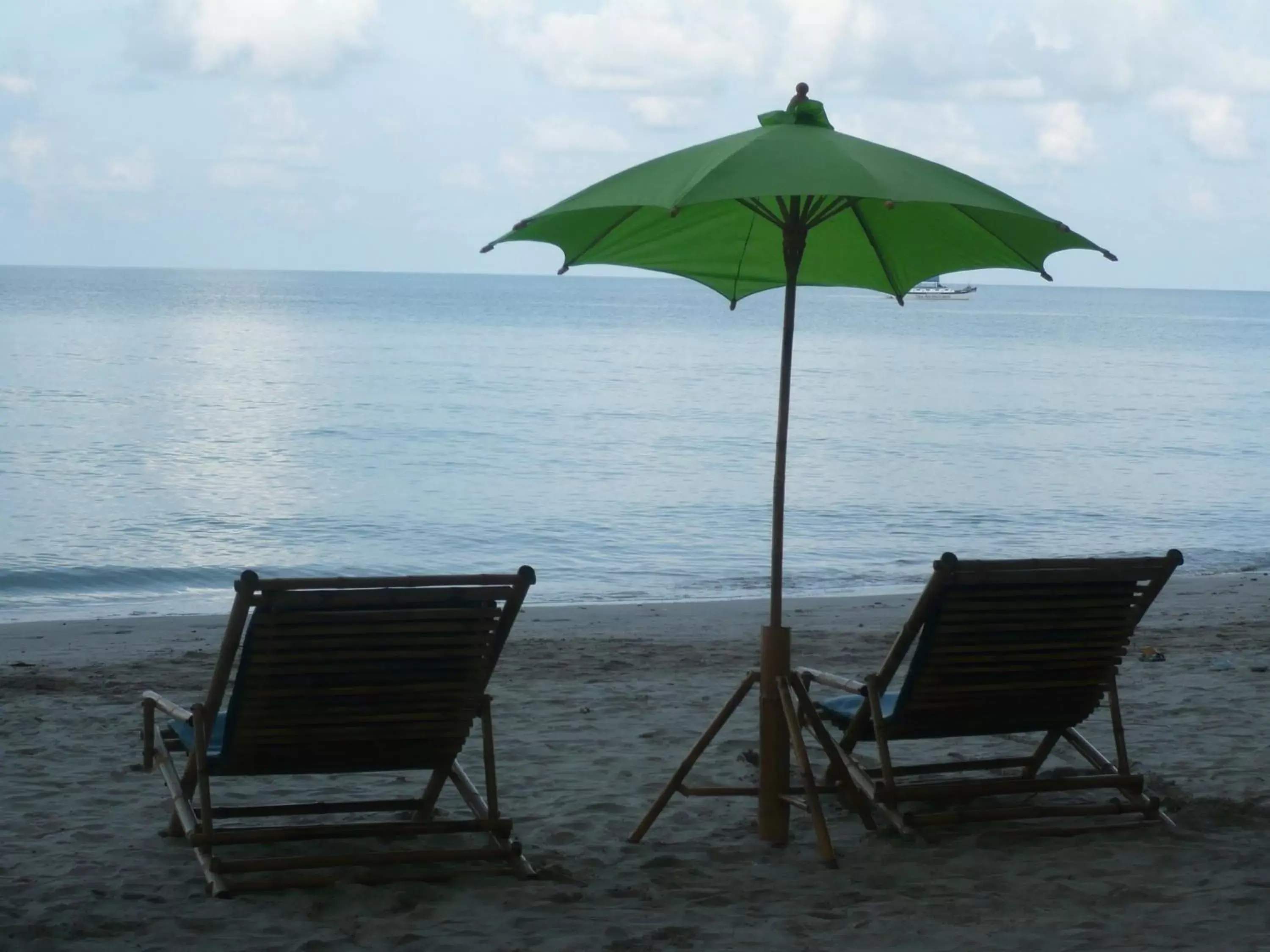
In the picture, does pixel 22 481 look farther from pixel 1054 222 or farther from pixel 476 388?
pixel 476 388

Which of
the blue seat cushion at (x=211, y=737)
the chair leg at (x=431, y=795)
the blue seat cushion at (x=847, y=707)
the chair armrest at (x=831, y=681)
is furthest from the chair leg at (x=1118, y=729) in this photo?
the blue seat cushion at (x=211, y=737)

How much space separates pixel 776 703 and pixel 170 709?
1819mm

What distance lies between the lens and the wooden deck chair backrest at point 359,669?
3.91m

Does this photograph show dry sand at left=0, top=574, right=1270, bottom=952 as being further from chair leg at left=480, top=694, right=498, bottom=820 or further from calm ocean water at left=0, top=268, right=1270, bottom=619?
calm ocean water at left=0, top=268, right=1270, bottom=619

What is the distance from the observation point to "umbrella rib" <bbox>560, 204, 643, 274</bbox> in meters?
4.69

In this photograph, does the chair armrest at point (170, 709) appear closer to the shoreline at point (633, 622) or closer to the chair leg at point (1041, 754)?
the chair leg at point (1041, 754)

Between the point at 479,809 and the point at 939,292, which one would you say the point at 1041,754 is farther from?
the point at 939,292

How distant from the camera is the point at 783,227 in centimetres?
441

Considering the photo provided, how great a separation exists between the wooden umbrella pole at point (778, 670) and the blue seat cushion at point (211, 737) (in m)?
1.58

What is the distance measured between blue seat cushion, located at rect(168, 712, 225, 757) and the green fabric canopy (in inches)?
64.3

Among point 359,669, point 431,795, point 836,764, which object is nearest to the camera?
point 359,669

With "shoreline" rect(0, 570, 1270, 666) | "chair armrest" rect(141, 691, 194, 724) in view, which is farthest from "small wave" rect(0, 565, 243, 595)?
"chair armrest" rect(141, 691, 194, 724)

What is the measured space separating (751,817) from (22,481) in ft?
57.1

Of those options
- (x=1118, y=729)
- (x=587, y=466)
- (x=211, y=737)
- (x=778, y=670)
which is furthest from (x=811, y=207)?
(x=587, y=466)
